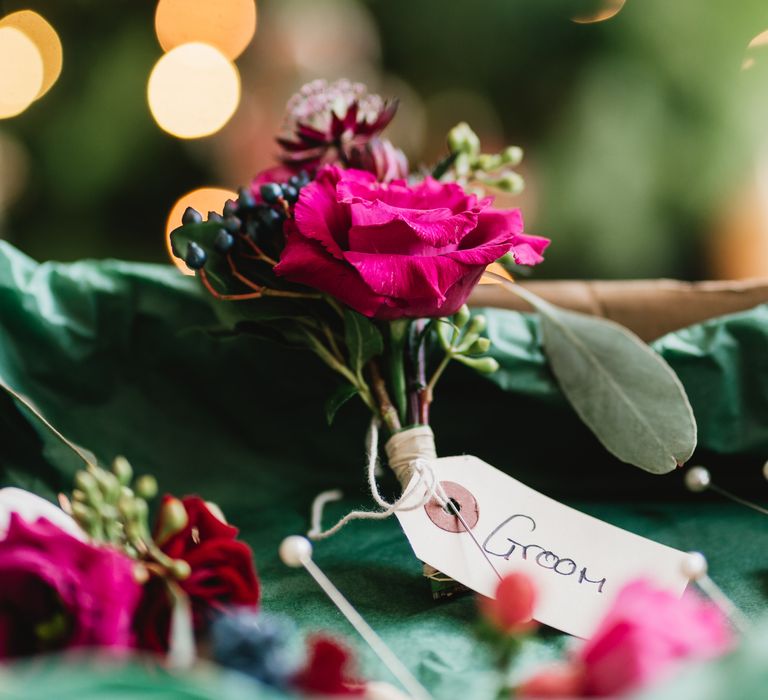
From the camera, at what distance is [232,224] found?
0.52 m

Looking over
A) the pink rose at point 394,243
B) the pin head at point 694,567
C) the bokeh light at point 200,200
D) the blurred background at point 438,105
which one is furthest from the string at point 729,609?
the bokeh light at point 200,200

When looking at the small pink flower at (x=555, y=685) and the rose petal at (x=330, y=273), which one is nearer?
the small pink flower at (x=555, y=685)

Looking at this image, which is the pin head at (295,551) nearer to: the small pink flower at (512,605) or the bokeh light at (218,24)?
the small pink flower at (512,605)

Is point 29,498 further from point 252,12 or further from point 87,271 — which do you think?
point 252,12

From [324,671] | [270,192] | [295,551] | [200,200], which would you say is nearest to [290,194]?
[270,192]

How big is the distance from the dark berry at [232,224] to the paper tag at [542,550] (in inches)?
8.1

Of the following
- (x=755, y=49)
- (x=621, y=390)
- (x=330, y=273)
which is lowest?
(x=621, y=390)

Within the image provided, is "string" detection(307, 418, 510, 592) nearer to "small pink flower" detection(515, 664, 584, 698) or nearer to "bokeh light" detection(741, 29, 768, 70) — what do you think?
"small pink flower" detection(515, 664, 584, 698)

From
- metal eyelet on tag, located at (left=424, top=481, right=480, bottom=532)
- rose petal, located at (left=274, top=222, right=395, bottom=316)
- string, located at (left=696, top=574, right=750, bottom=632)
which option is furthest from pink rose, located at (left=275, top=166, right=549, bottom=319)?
string, located at (left=696, top=574, right=750, bottom=632)

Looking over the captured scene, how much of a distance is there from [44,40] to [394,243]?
1422 millimetres

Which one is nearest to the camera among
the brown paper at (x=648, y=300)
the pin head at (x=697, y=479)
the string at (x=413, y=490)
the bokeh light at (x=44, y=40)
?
the string at (x=413, y=490)

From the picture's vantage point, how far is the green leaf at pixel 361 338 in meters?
0.52

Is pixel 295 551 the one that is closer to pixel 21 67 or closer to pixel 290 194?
pixel 290 194

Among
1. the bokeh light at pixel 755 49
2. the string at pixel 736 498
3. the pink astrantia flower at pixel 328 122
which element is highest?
the bokeh light at pixel 755 49
